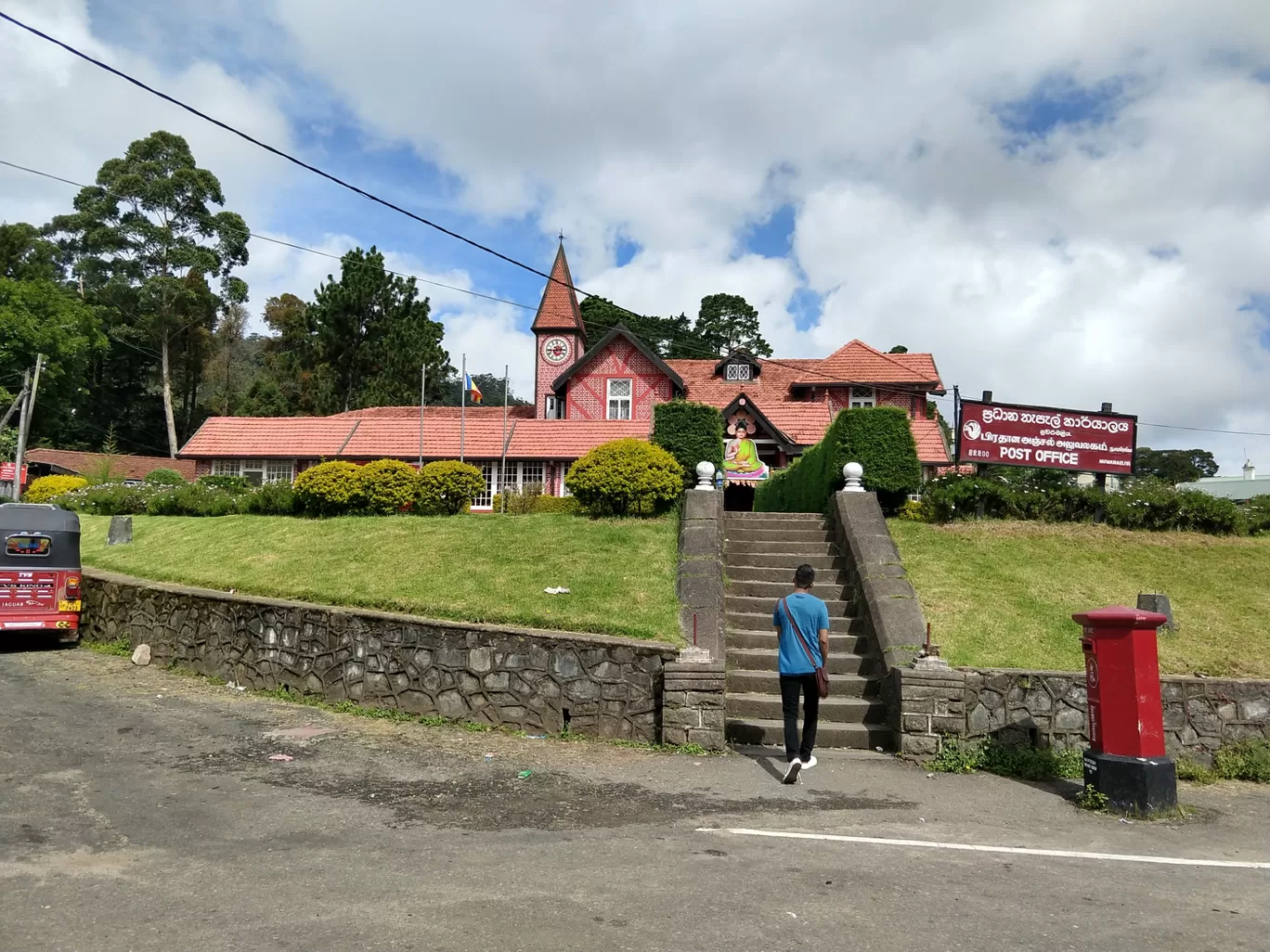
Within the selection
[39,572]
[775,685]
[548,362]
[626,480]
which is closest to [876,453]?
[626,480]

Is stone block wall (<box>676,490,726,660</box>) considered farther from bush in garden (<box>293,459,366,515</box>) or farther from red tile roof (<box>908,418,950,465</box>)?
red tile roof (<box>908,418,950,465</box>)

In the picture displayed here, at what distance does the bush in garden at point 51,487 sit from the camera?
2753cm

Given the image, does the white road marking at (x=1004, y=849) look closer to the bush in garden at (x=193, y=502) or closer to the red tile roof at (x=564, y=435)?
the bush in garden at (x=193, y=502)

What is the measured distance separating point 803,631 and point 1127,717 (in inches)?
97.7

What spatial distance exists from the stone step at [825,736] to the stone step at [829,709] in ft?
0.60

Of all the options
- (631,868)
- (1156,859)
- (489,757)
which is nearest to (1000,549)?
(1156,859)

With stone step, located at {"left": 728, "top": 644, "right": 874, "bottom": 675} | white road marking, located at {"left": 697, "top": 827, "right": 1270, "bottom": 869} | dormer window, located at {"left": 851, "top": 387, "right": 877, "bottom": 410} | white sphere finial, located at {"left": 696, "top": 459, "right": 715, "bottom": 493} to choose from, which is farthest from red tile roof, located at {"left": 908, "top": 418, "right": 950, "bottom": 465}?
white road marking, located at {"left": 697, "top": 827, "right": 1270, "bottom": 869}

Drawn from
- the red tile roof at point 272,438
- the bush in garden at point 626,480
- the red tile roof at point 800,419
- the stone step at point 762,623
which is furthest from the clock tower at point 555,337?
the stone step at point 762,623

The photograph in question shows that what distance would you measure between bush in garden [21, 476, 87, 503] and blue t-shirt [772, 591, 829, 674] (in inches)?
1038

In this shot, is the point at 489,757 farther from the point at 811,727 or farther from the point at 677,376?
the point at 677,376

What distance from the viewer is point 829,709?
338 inches

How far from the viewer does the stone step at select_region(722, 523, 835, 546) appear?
12156 millimetres

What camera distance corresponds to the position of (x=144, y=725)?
8703 mm

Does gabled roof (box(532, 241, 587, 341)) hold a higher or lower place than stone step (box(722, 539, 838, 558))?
higher
